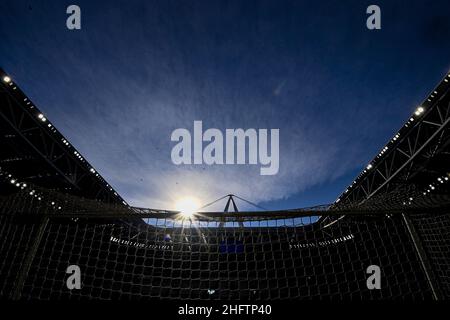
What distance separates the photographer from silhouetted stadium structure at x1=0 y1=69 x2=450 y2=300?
221 inches

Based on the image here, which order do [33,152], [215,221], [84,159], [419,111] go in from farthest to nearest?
[84,159]
[33,152]
[419,111]
[215,221]

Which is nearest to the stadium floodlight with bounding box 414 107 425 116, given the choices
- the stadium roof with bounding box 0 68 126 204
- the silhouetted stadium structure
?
the silhouetted stadium structure

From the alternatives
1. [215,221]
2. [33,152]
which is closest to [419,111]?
[215,221]

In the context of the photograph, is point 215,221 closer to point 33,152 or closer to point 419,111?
point 419,111

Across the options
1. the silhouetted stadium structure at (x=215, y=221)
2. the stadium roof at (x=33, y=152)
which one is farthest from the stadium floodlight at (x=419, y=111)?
the stadium roof at (x=33, y=152)

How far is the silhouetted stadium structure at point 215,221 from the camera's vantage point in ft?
18.4

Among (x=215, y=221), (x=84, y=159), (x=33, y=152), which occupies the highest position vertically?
(x=84, y=159)

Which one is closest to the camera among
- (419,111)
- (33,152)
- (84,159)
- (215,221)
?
(215,221)

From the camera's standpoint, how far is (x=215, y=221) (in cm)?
617

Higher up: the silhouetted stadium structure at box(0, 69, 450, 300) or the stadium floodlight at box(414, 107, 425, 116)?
the stadium floodlight at box(414, 107, 425, 116)

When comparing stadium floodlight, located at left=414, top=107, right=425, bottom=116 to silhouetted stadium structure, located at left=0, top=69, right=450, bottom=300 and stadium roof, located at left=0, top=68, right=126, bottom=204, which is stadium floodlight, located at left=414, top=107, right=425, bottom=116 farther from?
stadium roof, located at left=0, top=68, right=126, bottom=204
